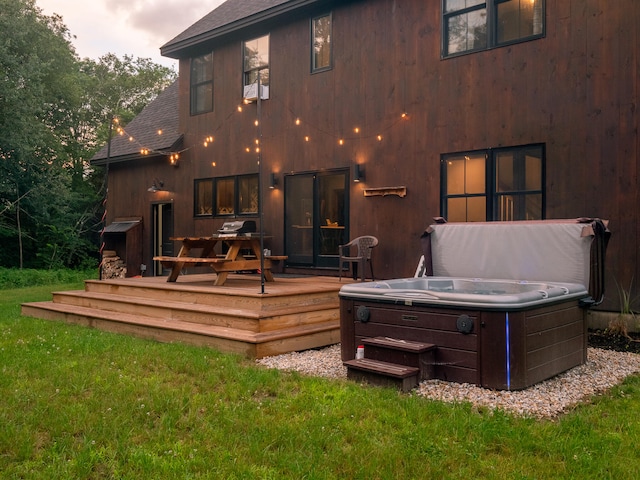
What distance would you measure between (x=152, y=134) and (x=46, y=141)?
661cm

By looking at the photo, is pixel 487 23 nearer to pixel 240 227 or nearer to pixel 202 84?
pixel 240 227

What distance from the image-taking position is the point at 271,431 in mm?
3084

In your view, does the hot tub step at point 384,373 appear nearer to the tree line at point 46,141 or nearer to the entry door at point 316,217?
the entry door at point 316,217

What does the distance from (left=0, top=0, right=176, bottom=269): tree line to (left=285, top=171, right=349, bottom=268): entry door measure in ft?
29.7

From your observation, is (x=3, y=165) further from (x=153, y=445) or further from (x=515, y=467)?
(x=515, y=467)

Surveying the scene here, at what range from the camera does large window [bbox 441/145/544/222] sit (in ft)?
21.9

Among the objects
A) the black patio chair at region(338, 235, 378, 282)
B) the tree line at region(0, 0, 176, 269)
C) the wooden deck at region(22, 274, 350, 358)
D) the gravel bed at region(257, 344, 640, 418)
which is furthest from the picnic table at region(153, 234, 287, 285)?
the tree line at region(0, 0, 176, 269)

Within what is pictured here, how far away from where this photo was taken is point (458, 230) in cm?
618

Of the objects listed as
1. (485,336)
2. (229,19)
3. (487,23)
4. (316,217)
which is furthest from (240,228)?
(485,336)

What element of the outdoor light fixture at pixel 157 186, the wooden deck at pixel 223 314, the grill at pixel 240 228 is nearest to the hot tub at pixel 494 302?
the wooden deck at pixel 223 314

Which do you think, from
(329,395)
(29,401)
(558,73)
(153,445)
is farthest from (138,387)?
(558,73)

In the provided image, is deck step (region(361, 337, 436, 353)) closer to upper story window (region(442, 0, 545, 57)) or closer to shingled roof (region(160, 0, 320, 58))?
upper story window (region(442, 0, 545, 57))

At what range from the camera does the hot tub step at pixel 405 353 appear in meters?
4.16

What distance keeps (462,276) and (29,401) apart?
4.23 meters
